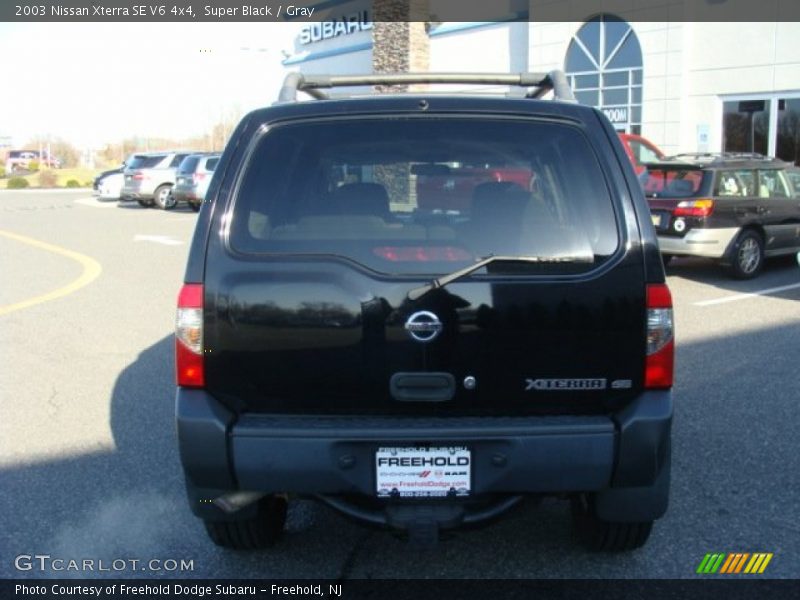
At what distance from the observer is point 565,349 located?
2967 mm

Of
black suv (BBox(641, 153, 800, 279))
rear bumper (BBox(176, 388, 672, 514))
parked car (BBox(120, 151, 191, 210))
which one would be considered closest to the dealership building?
black suv (BBox(641, 153, 800, 279))

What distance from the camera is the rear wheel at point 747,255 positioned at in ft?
35.4

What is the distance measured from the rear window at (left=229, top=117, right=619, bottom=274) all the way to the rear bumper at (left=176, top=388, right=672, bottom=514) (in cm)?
55

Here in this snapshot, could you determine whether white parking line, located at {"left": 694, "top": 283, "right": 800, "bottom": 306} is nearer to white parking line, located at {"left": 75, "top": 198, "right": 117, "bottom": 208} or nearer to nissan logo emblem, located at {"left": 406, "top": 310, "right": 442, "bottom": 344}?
nissan logo emblem, located at {"left": 406, "top": 310, "right": 442, "bottom": 344}

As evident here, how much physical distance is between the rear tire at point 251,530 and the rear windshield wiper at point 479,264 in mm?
1140

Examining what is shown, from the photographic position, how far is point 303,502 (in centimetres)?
425

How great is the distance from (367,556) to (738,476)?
6.96ft

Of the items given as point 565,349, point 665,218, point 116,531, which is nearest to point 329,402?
point 565,349

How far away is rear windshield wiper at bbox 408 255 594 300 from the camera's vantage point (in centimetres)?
292

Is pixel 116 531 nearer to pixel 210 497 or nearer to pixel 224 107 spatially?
pixel 210 497

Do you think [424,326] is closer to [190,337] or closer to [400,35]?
[190,337]

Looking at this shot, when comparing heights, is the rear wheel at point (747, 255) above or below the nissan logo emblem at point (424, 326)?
below

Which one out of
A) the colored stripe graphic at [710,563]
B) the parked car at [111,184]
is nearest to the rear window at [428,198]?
the colored stripe graphic at [710,563]

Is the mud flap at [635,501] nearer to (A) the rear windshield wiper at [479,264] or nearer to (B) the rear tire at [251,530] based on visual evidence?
(A) the rear windshield wiper at [479,264]
